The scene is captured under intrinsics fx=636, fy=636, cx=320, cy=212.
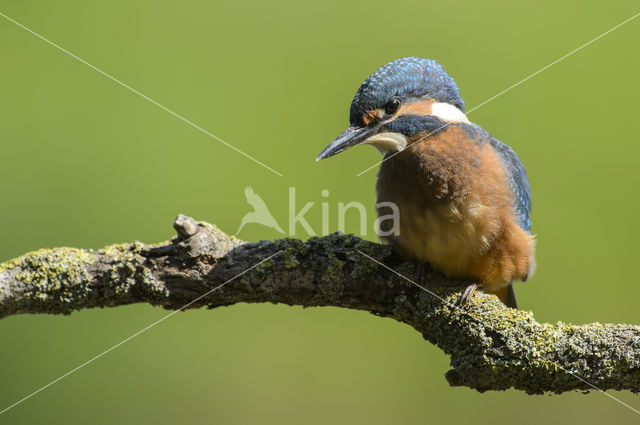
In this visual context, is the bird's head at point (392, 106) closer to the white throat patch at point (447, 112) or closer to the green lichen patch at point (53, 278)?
the white throat patch at point (447, 112)

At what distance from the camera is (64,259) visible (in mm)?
2637

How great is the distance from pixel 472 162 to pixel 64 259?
1852mm

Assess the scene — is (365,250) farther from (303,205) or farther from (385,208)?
(303,205)

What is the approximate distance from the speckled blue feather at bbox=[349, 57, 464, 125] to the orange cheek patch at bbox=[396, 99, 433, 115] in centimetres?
4

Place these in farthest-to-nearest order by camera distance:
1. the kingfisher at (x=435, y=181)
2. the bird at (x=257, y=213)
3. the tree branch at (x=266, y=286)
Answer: the bird at (x=257, y=213), the kingfisher at (x=435, y=181), the tree branch at (x=266, y=286)

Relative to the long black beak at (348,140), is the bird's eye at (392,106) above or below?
above

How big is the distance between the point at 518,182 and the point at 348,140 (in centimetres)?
93

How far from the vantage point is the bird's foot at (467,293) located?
261cm

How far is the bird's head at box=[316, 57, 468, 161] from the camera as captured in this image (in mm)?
2926

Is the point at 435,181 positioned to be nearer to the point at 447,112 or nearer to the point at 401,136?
the point at 401,136

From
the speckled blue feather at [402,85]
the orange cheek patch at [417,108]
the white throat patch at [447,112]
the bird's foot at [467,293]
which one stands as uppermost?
the speckled blue feather at [402,85]

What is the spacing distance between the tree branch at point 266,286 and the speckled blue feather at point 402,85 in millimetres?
645

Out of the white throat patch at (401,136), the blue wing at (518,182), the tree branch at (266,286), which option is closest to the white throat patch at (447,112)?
the white throat patch at (401,136)

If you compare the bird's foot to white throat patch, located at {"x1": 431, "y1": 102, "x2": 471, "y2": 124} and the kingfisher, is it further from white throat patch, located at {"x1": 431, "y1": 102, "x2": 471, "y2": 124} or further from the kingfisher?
white throat patch, located at {"x1": 431, "y1": 102, "x2": 471, "y2": 124}
